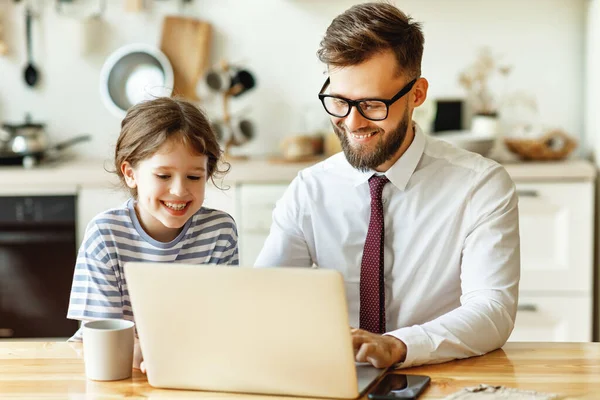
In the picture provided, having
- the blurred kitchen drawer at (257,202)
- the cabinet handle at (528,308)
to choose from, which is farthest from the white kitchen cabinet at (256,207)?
the cabinet handle at (528,308)

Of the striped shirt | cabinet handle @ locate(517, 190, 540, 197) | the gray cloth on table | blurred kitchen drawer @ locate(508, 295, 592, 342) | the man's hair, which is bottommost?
blurred kitchen drawer @ locate(508, 295, 592, 342)

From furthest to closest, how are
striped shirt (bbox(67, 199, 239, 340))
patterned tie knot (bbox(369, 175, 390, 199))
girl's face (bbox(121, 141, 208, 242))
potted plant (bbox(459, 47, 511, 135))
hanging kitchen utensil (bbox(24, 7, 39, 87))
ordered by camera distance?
hanging kitchen utensil (bbox(24, 7, 39, 87)) → potted plant (bbox(459, 47, 511, 135)) → patterned tie knot (bbox(369, 175, 390, 199)) → girl's face (bbox(121, 141, 208, 242)) → striped shirt (bbox(67, 199, 239, 340))

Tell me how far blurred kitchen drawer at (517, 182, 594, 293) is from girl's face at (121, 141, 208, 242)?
201 cm

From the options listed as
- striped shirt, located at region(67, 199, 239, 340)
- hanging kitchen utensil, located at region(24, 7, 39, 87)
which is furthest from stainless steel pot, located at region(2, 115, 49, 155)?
striped shirt, located at region(67, 199, 239, 340)

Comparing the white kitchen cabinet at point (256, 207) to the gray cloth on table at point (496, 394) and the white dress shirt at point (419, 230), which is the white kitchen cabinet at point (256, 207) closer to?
the white dress shirt at point (419, 230)

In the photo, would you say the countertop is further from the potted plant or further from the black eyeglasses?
the black eyeglasses

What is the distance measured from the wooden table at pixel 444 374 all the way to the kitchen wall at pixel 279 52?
2481mm

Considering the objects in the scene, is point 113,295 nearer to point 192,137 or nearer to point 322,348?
point 192,137

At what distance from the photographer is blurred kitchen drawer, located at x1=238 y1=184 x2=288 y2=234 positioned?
11.8 ft

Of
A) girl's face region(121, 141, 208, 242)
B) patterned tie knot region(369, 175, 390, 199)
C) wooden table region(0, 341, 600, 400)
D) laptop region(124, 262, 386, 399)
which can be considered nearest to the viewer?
laptop region(124, 262, 386, 399)

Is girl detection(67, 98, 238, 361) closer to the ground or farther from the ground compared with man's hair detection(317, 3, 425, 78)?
closer to the ground

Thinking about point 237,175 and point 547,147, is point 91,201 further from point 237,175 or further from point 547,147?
point 547,147

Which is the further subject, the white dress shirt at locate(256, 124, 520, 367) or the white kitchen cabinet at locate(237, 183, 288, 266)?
the white kitchen cabinet at locate(237, 183, 288, 266)

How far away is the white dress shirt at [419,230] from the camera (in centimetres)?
185
